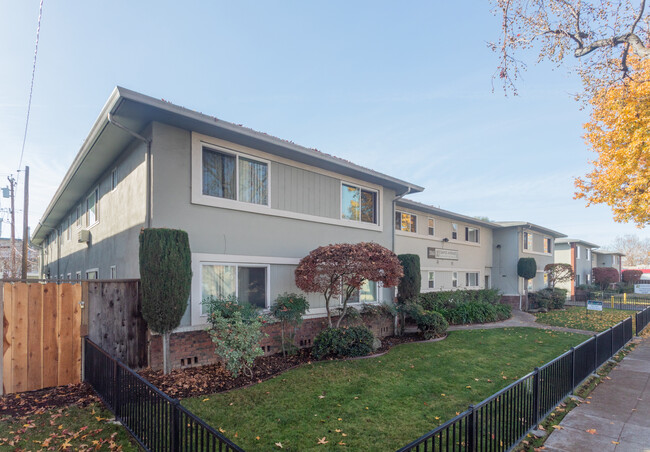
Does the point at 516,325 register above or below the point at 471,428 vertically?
below

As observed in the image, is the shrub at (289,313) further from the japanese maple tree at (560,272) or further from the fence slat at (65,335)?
the japanese maple tree at (560,272)

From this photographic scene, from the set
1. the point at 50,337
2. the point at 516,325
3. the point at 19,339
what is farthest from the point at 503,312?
the point at 19,339

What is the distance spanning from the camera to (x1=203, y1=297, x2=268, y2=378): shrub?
718 cm

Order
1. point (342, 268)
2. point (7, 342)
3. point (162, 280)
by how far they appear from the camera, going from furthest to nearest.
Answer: point (342, 268) < point (162, 280) < point (7, 342)

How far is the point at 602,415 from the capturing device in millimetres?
5637

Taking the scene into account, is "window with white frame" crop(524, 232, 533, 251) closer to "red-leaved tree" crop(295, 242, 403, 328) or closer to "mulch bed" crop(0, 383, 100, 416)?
"red-leaved tree" crop(295, 242, 403, 328)

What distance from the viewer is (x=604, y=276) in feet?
121

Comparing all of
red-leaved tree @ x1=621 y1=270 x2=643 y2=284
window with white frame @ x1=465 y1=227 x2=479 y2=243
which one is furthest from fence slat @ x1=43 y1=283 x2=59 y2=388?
red-leaved tree @ x1=621 y1=270 x2=643 y2=284

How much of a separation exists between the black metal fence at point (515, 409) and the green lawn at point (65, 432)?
12.4 ft

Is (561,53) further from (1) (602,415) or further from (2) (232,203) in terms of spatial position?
(2) (232,203)

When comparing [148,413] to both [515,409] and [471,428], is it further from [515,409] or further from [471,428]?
[515,409]

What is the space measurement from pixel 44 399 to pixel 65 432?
5.67 ft

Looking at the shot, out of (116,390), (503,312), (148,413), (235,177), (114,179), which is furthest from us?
(503,312)

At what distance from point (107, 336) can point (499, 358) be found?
918 centimetres
